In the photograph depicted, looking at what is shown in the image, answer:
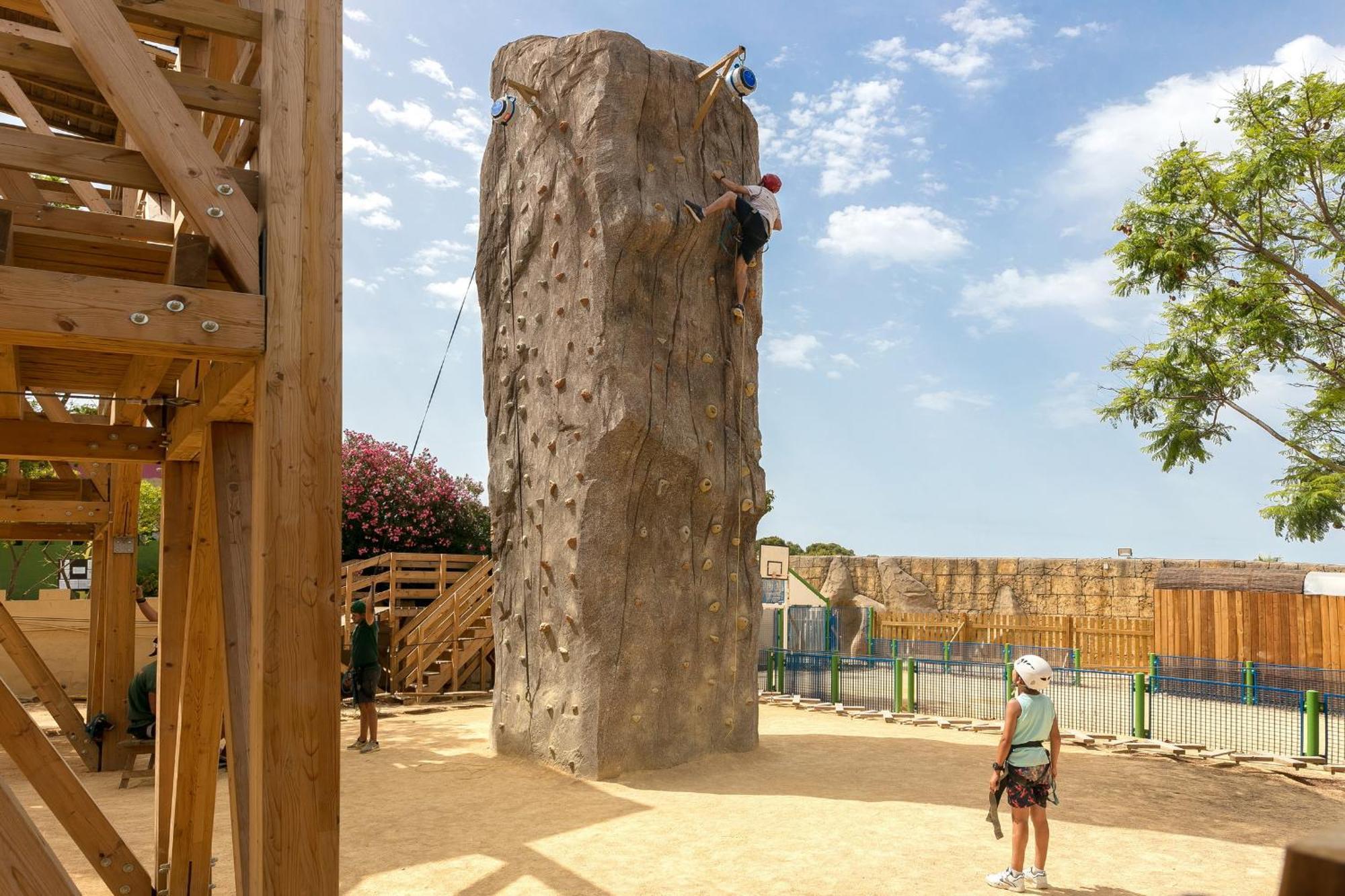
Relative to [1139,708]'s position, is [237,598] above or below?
above

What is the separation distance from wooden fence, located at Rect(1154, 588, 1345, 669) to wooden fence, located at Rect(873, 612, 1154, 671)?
0.52 metres

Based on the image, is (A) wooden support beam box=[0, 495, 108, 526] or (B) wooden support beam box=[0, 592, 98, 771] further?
(B) wooden support beam box=[0, 592, 98, 771]

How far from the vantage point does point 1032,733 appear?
591cm

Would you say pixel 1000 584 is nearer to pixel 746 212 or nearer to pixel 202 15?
pixel 746 212

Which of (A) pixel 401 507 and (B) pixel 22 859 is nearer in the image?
(B) pixel 22 859

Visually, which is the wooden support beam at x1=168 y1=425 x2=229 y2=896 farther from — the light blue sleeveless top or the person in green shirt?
the person in green shirt

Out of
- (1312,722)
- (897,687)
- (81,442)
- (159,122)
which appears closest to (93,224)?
(159,122)

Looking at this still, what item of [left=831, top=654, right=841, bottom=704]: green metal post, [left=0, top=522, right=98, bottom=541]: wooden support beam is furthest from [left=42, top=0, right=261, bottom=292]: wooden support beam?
[left=831, top=654, right=841, bottom=704]: green metal post

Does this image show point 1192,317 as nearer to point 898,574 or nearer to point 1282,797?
point 898,574

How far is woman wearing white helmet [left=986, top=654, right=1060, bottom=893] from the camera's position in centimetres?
588

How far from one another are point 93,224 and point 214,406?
0.97 metres

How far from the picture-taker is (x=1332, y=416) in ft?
60.6

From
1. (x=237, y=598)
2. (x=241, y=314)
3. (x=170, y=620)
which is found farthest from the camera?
(x=170, y=620)

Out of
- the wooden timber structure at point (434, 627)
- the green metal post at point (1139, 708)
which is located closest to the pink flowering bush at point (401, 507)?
the wooden timber structure at point (434, 627)
